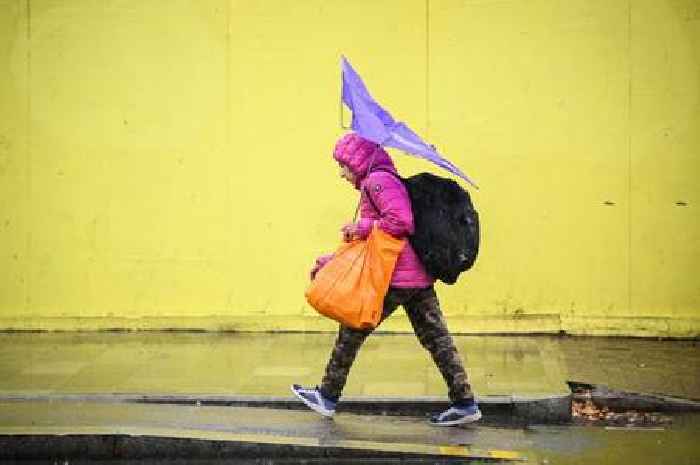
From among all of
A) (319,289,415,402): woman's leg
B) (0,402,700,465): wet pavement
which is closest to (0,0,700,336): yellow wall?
(0,402,700,465): wet pavement

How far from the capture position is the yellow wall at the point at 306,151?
10.1 m

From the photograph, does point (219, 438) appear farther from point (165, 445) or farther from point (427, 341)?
point (427, 341)

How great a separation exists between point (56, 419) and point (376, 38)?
4263 millimetres

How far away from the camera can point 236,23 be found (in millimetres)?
10359

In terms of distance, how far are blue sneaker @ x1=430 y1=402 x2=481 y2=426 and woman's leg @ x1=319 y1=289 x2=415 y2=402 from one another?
601 mm

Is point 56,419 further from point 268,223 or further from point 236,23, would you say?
point 236,23

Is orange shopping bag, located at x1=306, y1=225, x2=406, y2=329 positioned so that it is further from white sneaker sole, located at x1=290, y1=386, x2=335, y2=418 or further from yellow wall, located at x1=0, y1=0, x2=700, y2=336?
yellow wall, located at x1=0, y1=0, x2=700, y2=336

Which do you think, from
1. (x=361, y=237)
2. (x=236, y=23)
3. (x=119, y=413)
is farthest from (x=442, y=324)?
Result: (x=236, y=23)

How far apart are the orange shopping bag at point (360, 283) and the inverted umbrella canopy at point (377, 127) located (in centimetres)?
48

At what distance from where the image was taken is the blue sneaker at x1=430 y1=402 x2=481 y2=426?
744 centimetres

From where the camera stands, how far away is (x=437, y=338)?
7.38 meters

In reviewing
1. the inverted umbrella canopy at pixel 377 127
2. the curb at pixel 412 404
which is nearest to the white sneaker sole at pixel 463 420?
the curb at pixel 412 404

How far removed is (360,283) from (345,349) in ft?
1.58

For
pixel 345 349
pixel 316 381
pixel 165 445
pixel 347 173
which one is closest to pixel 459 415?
pixel 345 349
